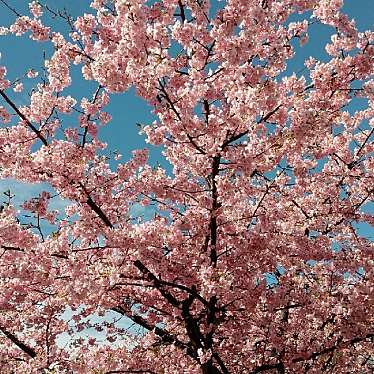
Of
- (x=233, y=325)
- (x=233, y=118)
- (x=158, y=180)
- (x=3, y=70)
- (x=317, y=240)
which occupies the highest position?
(x=3, y=70)

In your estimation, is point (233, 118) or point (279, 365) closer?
point (233, 118)

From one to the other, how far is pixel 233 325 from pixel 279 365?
50.0 inches

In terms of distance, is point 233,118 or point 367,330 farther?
point 367,330

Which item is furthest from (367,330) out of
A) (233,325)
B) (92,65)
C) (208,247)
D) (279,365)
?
(92,65)

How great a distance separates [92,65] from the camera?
8.40 m

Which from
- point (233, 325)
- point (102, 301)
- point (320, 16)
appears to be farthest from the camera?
point (233, 325)

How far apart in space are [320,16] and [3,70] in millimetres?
6685

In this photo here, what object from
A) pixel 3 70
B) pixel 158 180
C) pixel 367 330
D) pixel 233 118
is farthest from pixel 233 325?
pixel 3 70

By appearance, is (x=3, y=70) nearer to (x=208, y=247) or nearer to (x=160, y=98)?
(x=160, y=98)

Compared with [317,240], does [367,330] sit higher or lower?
lower

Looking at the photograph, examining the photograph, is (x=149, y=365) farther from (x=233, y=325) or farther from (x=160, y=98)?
(x=160, y=98)

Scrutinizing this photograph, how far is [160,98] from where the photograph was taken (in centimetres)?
892

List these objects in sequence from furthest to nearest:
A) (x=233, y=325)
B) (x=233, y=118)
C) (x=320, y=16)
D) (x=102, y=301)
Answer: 1. (x=233, y=325)
2. (x=320, y=16)
3. (x=102, y=301)
4. (x=233, y=118)

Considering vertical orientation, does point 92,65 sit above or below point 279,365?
above
